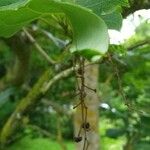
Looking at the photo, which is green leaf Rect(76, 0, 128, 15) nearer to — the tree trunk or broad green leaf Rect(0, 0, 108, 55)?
broad green leaf Rect(0, 0, 108, 55)

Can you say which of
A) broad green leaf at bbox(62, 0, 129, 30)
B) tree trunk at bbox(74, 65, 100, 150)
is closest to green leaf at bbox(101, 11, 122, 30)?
broad green leaf at bbox(62, 0, 129, 30)

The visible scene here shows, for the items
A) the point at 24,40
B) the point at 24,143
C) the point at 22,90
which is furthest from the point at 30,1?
the point at 24,143

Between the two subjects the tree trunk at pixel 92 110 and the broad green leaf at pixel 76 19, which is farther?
the tree trunk at pixel 92 110

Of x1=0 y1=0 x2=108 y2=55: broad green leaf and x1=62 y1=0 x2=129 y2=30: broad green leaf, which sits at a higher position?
x1=62 y1=0 x2=129 y2=30: broad green leaf

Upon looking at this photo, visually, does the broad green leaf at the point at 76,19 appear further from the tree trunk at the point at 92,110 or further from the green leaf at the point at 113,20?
the tree trunk at the point at 92,110

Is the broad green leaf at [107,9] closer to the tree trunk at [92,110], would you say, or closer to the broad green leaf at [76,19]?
the broad green leaf at [76,19]

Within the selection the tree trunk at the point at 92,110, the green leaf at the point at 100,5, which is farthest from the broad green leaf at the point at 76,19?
the tree trunk at the point at 92,110

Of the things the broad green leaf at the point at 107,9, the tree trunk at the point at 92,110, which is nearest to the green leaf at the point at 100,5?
the broad green leaf at the point at 107,9

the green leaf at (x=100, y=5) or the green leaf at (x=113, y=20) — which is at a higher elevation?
the green leaf at (x=100, y=5)

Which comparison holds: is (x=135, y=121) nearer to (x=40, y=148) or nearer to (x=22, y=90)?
(x=22, y=90)

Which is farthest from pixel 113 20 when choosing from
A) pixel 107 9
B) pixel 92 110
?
pixel 92 110
